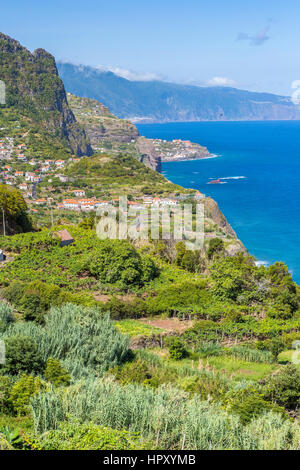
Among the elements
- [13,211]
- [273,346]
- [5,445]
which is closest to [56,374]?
[5,445]

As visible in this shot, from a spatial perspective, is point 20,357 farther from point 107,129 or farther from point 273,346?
point 107,129

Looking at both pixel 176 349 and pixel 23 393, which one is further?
pixel 176 349

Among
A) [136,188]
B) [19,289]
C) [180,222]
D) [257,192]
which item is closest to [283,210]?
[257,192]

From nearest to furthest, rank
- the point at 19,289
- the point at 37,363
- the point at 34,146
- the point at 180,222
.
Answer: the point at 37,363, the point at 19,289, the point at 180,222, the point at 34,146

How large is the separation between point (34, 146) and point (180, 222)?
172 ft

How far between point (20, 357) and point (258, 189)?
82.3 meters

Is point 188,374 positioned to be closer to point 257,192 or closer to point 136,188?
point 136,188

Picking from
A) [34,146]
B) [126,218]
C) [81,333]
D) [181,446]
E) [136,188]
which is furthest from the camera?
[34,146]

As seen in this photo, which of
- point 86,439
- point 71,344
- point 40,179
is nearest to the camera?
point 86,439

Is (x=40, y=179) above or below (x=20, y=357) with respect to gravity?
above

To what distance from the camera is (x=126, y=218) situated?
4088 centimetres

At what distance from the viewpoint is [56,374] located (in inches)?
442

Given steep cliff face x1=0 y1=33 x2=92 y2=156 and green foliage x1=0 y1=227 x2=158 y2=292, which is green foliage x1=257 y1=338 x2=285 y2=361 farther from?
steep cliff face x1=0 y1=33 x2=92 y2=156

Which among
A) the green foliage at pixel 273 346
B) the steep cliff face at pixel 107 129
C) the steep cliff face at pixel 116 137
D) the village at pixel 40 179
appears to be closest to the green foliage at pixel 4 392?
the green foliage at pixel 273 346
